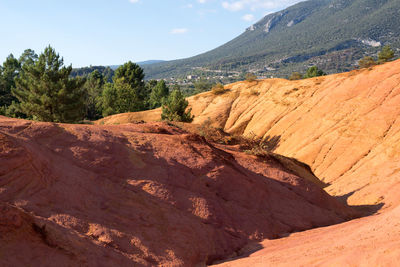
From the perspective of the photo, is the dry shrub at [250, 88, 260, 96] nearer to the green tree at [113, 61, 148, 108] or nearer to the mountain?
the green tree at [113, 61, 148, 108]

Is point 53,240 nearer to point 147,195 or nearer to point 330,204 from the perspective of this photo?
point 147,195

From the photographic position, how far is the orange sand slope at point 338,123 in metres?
19.0

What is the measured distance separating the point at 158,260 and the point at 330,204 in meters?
8.57

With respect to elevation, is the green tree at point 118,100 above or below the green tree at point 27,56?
below

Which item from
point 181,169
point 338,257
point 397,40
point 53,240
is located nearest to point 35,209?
point 53,240

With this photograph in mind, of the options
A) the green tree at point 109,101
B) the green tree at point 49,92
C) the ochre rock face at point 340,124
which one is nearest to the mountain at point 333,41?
the ochre rock face at point 340,124

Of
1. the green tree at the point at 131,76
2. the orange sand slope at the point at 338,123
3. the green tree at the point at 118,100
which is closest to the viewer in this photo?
the orange sand slope at the point at 338,123

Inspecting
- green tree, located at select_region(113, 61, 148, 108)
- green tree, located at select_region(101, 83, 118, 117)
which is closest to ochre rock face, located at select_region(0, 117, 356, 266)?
green tree, located at select_region(101, 83, 118, 117)

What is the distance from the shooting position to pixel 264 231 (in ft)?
31.9

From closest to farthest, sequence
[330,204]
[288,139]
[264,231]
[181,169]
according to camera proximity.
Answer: [264,231], [181,169], [330,204], [288,139]

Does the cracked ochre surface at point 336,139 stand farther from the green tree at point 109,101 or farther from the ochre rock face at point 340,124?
the green tree at point 109,101

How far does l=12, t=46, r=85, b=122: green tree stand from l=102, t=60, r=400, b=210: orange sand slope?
10.7 m

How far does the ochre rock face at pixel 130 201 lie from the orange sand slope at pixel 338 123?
689 cm

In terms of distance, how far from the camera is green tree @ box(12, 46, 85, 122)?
90.6ft
